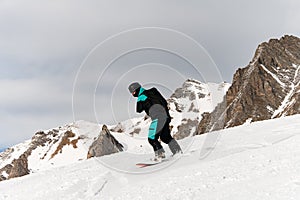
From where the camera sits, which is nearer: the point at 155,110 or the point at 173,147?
the point at 155,110

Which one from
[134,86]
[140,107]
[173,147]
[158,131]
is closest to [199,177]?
[158,131]

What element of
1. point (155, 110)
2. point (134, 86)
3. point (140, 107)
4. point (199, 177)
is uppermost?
point (134, 86)

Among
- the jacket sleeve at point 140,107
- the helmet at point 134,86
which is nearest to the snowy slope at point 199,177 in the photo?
the jacket sleeve at point 140,107

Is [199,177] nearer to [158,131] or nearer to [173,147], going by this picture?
[158,131]

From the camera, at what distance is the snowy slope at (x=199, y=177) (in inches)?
371

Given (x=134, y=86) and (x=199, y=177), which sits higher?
(x=134, y=86)

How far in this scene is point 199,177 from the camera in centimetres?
1117

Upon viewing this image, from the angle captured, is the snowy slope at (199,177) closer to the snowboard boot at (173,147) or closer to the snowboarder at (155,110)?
the snowboard boot at (173,147)

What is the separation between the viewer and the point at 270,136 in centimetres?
1606

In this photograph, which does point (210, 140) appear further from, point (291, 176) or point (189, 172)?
point (291, 176)

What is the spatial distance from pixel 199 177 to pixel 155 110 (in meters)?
3.90

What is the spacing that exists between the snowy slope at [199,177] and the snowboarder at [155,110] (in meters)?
1.02

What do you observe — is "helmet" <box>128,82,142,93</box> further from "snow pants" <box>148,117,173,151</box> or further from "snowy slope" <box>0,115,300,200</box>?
"snowy slope" <box>0,115,300,200</box>

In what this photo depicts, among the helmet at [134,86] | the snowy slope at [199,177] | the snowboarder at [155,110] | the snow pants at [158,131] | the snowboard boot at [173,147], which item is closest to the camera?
the snowy slope at [199,177]
